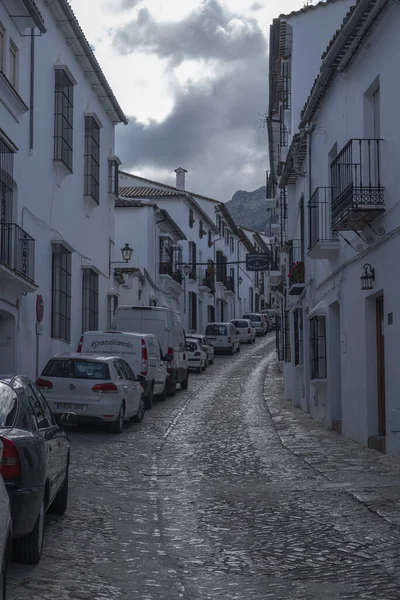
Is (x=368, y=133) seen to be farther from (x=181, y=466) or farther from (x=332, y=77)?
(x=181, y=466)

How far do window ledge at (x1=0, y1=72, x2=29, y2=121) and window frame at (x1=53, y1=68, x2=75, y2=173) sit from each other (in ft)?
10.3

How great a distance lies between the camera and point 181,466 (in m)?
13.6

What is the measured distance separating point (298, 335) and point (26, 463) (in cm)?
1814

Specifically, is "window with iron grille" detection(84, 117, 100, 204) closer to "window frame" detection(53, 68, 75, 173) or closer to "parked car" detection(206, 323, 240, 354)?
"window frame" detection(53, 68, 75, 173)

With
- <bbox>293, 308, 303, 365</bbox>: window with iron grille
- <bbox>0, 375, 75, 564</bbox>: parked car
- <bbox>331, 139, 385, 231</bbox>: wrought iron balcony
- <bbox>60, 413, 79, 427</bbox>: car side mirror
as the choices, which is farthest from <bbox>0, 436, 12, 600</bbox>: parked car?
<bbox>293, 308, 303, 365</bbox>: window with iron grille

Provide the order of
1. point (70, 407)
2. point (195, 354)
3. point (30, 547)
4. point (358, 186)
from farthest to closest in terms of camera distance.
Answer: point (195, 354) < point (70, 407) < point (358, 186) < point (30, 547)

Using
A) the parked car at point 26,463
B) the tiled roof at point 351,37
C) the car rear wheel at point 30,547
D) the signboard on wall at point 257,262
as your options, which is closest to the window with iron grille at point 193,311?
the signboard on wall at point 257,262

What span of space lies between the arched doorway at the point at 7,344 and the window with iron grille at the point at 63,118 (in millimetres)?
4879

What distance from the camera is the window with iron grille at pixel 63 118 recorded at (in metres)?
22.3

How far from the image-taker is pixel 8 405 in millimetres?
7250

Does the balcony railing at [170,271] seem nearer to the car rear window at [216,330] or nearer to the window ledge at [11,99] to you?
the car rear window at [216,330]

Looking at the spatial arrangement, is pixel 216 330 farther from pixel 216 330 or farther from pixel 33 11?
pixel 33 11

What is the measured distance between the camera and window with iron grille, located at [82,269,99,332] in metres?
25.9

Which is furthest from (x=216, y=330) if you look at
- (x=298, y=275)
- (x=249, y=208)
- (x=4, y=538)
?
(x=249, y=208)
